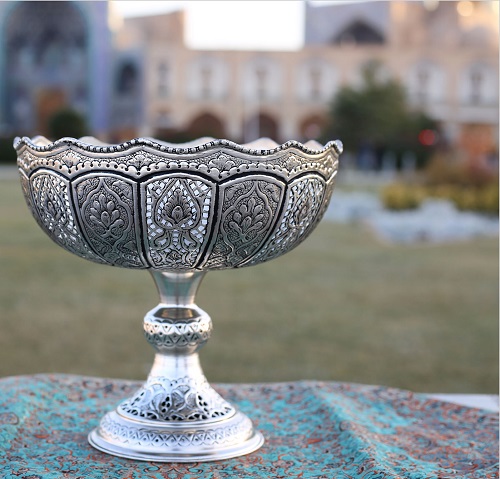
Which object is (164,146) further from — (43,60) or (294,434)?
(43,60)

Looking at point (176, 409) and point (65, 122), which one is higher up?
point (176, 409)

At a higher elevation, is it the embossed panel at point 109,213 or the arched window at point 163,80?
the arched window at point 163,80

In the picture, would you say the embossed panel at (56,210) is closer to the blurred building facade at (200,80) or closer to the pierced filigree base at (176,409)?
the pierced filigree base at (176,409)

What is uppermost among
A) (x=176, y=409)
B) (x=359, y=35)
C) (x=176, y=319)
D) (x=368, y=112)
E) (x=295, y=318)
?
(x=359, y=35)

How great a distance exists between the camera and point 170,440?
1.15 metres

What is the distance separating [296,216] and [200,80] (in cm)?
2381

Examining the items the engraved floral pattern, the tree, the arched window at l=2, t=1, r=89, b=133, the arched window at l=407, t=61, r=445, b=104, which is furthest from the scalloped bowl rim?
the arched window at l=407, t=61, r=445, b=104

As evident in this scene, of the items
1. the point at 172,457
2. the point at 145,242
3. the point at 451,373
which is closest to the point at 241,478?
the point at 172,457

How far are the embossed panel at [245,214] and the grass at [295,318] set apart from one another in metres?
2.11

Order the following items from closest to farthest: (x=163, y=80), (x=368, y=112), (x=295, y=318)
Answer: (x=295, y=318), (x=368, y=112), (x=163, y=80)

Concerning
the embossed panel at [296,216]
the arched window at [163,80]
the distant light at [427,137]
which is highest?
the arched window at [163,80]

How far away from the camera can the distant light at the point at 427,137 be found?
20953mm

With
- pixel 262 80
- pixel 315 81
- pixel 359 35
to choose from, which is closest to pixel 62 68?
pixel 262 80

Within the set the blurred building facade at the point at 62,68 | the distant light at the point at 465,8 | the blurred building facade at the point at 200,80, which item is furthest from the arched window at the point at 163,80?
the distant light at the point at 465,8
